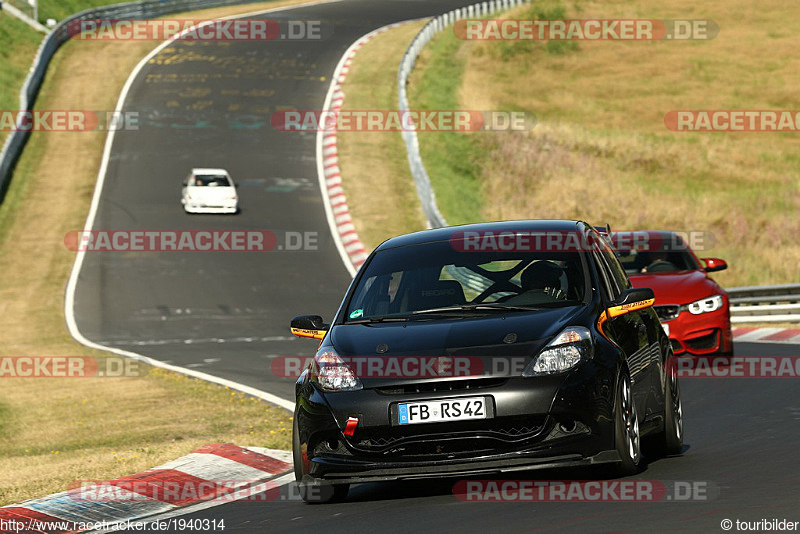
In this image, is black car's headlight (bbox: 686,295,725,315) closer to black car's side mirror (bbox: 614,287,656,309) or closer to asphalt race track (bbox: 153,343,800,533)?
asphalt race track (bbox: 153,343,800,533)

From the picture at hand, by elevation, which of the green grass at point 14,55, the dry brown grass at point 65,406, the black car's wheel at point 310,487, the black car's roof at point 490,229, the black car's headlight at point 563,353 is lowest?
the dry brown grass at point 65,406

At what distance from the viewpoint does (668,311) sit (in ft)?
52.5

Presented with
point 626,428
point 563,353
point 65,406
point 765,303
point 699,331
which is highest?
point 563,353

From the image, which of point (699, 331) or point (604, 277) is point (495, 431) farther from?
point (699, 331)

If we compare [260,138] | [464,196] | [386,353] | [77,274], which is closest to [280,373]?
[386,353]

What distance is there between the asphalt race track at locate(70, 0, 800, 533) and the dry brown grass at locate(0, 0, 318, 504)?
31.6 inches

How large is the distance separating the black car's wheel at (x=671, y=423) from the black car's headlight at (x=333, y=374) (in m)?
2.46

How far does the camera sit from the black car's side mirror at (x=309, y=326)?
8.97 metres

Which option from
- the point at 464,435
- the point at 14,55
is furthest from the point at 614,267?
the point at 14,55

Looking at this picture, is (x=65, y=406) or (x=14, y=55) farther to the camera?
(x=14, y=55)

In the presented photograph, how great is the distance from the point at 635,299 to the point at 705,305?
24.9ft

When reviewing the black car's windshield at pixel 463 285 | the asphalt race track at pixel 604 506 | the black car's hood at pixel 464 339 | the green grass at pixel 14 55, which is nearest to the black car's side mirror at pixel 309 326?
the black car's windshield at pixel 463 285

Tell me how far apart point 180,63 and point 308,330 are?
149 feet

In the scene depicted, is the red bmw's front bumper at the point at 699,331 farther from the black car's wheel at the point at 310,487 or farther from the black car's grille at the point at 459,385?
the black car's grille at the point at 459,385
